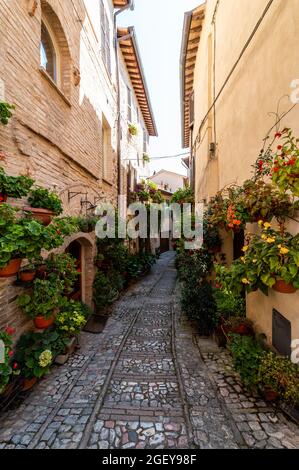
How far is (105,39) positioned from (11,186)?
766 cm

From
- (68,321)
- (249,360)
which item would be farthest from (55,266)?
(249,360)

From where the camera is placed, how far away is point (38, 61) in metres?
3.59

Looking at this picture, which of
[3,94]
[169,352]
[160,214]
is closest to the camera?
[3,94]

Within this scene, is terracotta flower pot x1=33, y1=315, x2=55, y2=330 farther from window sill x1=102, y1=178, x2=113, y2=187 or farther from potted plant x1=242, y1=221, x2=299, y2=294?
window sill x1=102, y1=178, x2=113, y2=187

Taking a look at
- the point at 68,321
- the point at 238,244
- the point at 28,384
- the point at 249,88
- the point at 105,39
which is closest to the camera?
the point at 28,384

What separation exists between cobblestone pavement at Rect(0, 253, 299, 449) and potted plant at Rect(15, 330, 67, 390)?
0.34 metres

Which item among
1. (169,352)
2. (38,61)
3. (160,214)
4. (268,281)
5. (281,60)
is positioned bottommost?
(169,352)

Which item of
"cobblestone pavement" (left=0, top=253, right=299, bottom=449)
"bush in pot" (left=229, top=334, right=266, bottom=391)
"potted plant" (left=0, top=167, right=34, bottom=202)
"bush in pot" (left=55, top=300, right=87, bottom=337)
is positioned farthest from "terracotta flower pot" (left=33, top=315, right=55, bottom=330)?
"bush in pot" (left=229, top=334, right=266, bottom=391)

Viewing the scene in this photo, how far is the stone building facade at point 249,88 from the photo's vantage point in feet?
9.29

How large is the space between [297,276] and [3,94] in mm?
4305

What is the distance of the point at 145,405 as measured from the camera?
308 centimetres

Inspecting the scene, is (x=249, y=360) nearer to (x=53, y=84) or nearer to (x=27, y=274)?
(x=27, y=274)

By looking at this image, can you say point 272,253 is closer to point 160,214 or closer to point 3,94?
point 3,94
